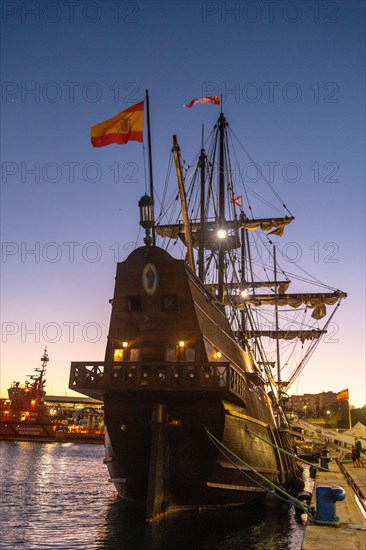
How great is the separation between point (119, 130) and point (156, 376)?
8.56 m

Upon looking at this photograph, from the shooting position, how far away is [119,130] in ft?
56.8

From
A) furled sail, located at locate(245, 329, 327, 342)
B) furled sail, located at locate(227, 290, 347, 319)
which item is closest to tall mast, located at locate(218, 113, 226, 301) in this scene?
furled sail, located at locate(227, 290, 347, 319)

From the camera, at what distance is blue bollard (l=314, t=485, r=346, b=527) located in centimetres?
989

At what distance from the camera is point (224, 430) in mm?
16250

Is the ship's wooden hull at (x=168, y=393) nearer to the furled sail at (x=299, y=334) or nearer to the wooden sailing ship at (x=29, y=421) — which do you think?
the furled sail at (x=299, y=334)

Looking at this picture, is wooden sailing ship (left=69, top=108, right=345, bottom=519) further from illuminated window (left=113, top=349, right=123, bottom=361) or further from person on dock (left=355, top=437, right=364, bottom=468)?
person on dock (left=355, top=437, right=364, bottom=468)

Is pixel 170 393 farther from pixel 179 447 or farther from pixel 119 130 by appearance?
pixel 119 130

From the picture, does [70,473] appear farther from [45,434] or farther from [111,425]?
[45,434]

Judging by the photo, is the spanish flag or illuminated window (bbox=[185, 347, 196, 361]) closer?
illuminated window (bbox=[185, 347, 196, 361])

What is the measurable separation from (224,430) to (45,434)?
76.6 metres

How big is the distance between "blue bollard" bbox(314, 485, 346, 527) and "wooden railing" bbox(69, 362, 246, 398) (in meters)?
5.26

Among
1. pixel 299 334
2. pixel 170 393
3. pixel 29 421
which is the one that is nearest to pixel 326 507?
pixel 170 393

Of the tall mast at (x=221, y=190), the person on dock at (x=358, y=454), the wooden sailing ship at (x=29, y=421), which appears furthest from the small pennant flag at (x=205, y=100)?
the wooden sailing ship at (x=29, y=421)

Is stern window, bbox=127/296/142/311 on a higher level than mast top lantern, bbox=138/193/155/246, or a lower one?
lower
